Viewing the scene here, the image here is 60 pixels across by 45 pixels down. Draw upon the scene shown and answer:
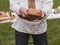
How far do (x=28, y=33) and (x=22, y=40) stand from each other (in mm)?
122

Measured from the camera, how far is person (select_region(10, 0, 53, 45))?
288 centimetres

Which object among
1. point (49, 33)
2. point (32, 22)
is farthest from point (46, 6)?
point (49, 33)

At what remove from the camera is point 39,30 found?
118 inches

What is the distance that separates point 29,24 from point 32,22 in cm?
5

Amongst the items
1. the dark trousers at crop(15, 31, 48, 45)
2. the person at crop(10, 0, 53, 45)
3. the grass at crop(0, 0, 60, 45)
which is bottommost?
the grass at crop(0, 0, 60, 45)

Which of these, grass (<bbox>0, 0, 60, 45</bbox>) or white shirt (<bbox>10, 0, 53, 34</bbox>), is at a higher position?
white shirt (<bbox>10, 0, 53, 34</bbox>)

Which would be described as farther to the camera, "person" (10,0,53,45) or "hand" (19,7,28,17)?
"person" (10,0,53,45)

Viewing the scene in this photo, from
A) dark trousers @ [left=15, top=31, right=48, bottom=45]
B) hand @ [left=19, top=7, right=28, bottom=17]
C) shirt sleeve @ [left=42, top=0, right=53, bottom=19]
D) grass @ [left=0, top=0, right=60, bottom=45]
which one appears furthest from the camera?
grass @ [left=0, top=0, right=60, bottom=45]

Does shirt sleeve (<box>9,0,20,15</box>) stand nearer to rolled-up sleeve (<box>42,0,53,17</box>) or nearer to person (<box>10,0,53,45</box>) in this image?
person (<box>10,0,53,45</box>)

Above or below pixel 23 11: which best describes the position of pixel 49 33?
below

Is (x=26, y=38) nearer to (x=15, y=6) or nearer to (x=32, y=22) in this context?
(x=32, y=22)

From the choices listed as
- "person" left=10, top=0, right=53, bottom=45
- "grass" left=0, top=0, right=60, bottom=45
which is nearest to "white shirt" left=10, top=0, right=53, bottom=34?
"person" left=10, top=0, right=53, bottom=45

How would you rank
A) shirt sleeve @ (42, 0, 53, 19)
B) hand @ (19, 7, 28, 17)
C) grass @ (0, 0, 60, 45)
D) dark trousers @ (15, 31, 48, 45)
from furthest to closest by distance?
grass @ (0, 0, 60, 45), dark trousers @ (15, 31, 48, 45), shirt sleeve @ (42, 0, 53, 19), hand @ (19, 7, 28, 17)

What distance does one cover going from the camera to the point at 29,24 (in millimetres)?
2934
